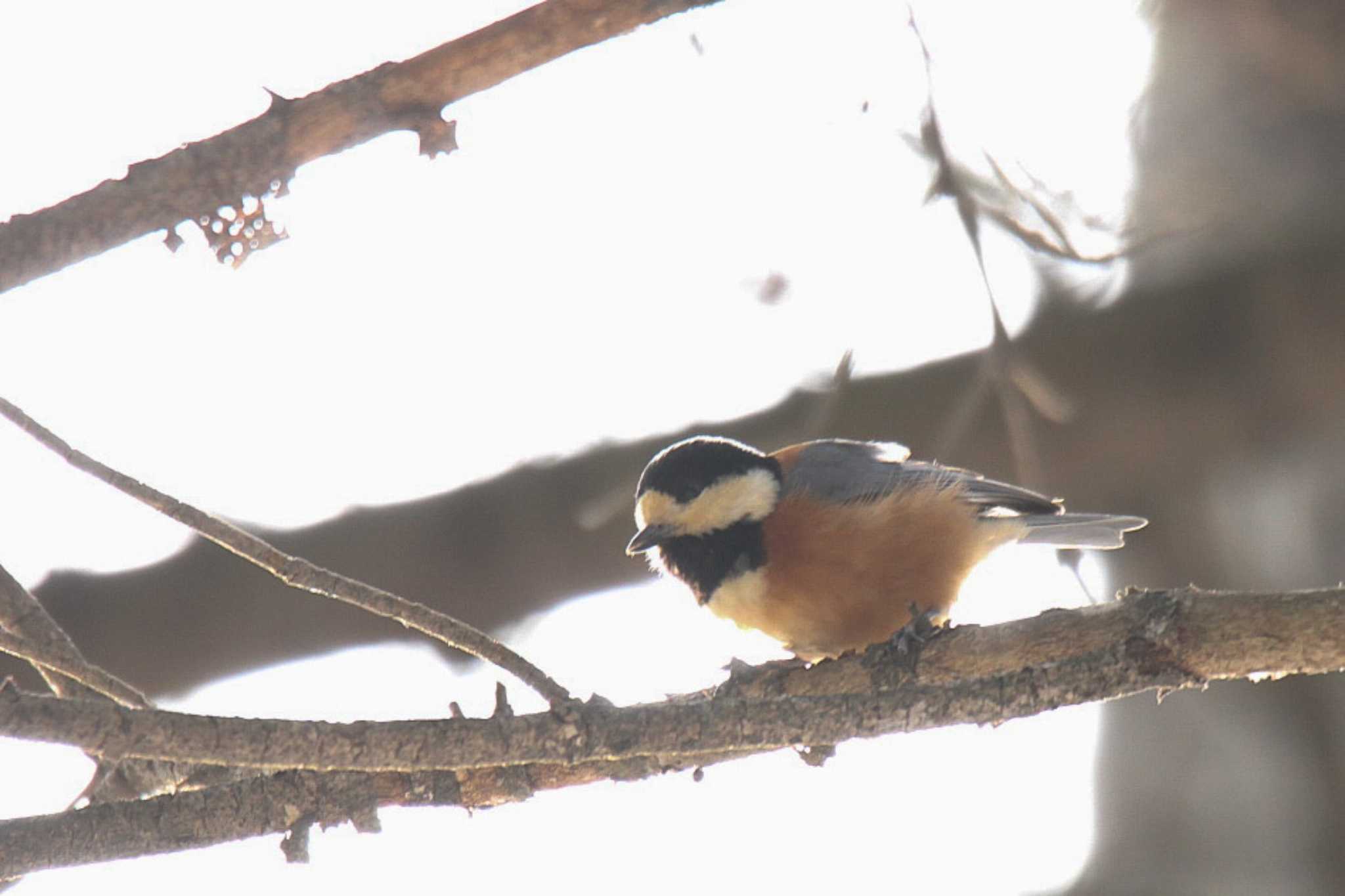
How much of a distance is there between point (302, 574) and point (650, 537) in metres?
1.80

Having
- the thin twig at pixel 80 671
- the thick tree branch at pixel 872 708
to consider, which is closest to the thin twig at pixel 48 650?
the thin twig at pixel 80 671

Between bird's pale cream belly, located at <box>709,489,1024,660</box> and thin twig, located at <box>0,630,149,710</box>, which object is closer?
thin twig, located at <box>0,630,149,710</box>

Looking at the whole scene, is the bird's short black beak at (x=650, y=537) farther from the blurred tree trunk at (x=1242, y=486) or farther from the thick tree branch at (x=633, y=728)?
the blurred tree trunk at (x=1242, y=486)

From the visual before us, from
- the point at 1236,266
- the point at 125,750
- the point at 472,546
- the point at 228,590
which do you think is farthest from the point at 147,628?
the point at 1236,266

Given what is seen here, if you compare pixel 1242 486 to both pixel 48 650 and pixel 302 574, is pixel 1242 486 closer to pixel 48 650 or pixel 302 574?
pixel 302 574

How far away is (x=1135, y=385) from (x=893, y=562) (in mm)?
1539

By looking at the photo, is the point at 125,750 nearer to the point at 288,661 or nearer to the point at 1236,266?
the point at 288,661

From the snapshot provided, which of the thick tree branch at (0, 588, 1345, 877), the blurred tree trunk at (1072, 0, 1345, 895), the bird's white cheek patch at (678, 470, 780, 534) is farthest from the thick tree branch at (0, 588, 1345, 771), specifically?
the blurred tree trunk at (1072, 0, 1345, 895)

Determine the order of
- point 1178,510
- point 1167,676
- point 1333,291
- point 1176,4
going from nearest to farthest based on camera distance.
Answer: point 1167,676, point 1333,291, point 1178,510, point 1176,4

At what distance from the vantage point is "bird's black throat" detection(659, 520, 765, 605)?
364cm

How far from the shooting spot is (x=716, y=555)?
3.73m

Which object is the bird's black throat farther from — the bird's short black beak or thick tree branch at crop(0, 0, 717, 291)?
thick tree branch at crop(0, 0, 717, 291)

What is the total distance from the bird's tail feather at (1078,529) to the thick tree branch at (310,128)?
7.09 feet

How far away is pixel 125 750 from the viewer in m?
1.62
